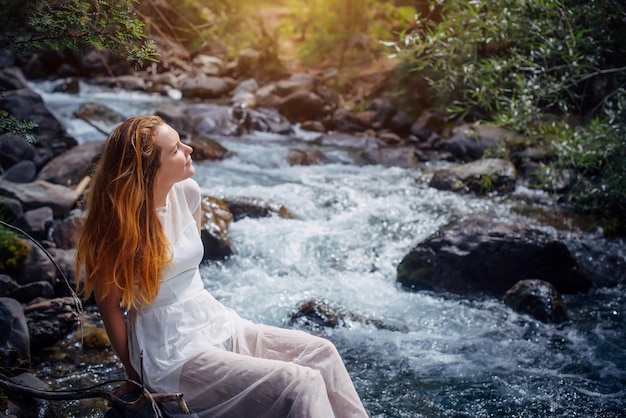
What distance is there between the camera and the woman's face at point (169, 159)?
8.64 feet

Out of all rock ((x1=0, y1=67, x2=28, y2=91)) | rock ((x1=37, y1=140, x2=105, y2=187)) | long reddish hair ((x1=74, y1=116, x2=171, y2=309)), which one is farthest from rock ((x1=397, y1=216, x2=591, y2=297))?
rock ((x1=0, y1=67, x2=28, y2=91))

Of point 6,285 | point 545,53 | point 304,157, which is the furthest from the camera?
point 304,157

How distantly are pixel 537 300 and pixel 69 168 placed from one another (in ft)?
24.3

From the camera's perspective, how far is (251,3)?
20.2m

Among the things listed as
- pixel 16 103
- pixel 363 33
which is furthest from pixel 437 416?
pixel 363 33

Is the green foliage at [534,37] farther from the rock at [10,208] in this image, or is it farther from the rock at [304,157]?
the rock at [304,157]

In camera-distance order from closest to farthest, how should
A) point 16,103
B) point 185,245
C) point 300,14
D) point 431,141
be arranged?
point 185,245, point 16,103, point 431,141, point 300,14

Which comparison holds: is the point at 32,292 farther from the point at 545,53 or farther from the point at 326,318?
the point at 545,53

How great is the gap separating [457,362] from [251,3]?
699 inches

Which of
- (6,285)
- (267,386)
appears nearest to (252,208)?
(6,285)

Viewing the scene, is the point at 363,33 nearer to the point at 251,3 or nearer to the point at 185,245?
the point at 251,3

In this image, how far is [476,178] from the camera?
33.4 ft

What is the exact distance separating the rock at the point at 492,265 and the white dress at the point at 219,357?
4131mm

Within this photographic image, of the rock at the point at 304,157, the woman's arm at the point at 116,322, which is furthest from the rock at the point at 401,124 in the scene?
the woman's arm at the point at 116,322
